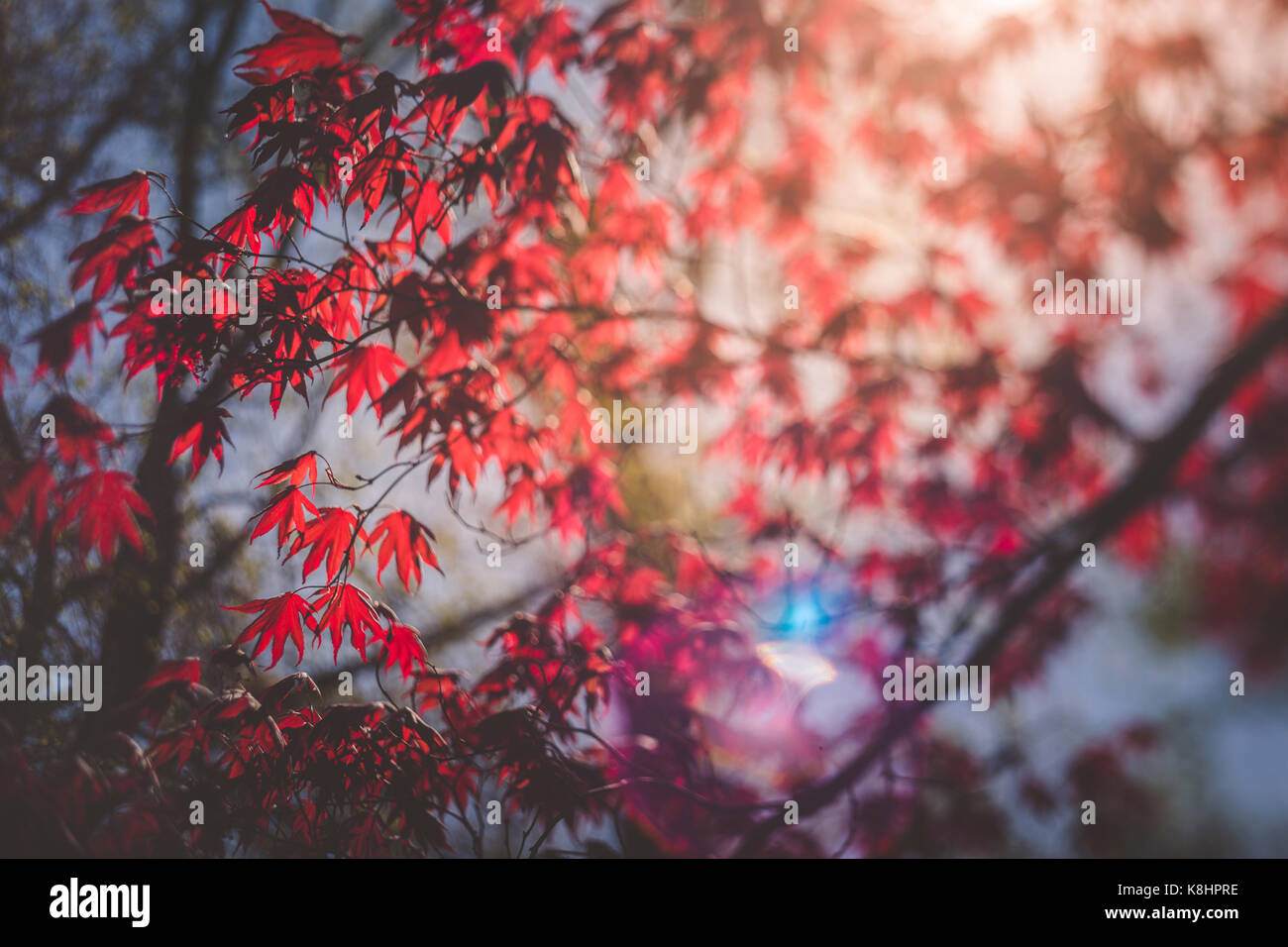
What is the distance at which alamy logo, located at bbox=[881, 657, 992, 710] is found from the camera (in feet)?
8.64

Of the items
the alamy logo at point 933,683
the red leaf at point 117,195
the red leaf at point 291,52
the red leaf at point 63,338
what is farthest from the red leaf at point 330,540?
the alamy logo at point 933,683

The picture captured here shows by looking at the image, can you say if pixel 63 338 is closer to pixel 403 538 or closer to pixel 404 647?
pixel 403 538

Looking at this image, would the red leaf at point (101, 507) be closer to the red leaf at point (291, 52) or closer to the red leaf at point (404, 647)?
the red leaf at point (404, 647)

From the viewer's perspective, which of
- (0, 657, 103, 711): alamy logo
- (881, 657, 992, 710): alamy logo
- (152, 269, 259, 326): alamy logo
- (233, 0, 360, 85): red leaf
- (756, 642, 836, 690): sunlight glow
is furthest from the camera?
(881, 657, 992, 710): alamy logo

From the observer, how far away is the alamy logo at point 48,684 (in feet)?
6.93

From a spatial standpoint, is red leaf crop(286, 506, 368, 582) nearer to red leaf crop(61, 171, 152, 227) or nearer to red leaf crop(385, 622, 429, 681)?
Answer: red leaf crop(385, 622, 429, 681)

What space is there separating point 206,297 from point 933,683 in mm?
2809

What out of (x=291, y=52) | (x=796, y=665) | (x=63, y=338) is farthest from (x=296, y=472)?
(x=796, y=665)

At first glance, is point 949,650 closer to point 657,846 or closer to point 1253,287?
point 657,846

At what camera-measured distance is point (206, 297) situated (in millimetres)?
1559
